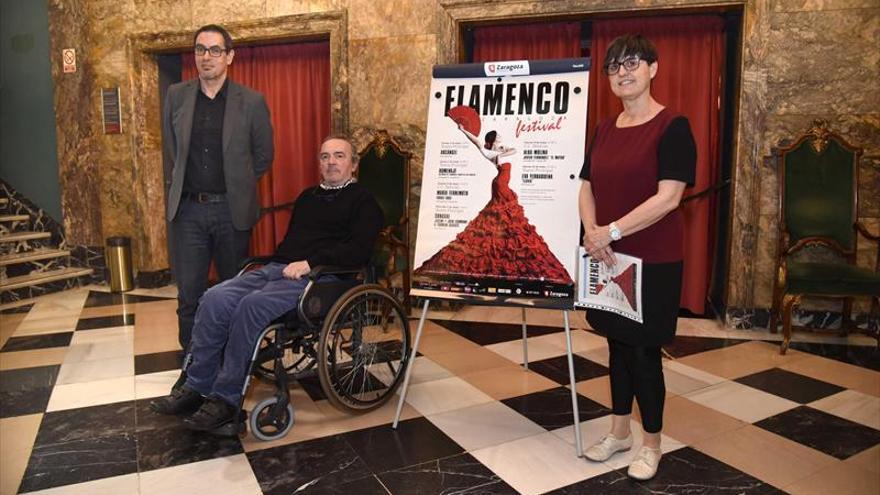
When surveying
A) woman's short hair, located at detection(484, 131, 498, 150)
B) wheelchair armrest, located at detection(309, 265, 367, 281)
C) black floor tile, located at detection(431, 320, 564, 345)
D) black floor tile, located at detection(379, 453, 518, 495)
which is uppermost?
woman's short hair, located at detection(484, 131, 498, 150)

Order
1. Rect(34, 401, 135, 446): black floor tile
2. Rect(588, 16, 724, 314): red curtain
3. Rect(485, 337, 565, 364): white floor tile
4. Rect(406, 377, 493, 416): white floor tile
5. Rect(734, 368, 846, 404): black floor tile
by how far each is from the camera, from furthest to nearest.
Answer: Rect(588, 16, 724, 314): red curtain → Rect(485, 337, 565, 364): white floor tile → Rect(734, 368, 846, 404): black floor tile → Rect(406, 377, 493, 416): white floor tile → Rect(34, 401, 135, 446): black floor tile

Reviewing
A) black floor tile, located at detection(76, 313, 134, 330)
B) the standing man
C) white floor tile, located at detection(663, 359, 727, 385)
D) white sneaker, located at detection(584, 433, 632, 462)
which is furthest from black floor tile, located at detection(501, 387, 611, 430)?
black floor tile, located at detection(76, 313, 134, 330)

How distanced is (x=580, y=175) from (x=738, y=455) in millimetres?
1127

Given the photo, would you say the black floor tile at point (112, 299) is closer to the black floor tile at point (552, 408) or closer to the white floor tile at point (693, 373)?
the black floor tile at point (552, 408)

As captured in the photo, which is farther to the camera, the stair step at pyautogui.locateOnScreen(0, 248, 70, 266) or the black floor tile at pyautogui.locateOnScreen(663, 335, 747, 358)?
the stair step at pyautogui.locateOnScreen(0, 248, 70, 266)

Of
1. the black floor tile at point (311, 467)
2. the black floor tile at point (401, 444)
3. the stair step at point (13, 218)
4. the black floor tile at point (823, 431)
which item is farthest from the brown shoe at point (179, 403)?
the stair step at point (13, 218)

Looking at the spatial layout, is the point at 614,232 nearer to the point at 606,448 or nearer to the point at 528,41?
the point at 606,448

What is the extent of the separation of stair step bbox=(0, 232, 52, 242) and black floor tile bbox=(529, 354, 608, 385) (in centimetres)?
438

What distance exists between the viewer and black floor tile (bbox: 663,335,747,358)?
3.36m

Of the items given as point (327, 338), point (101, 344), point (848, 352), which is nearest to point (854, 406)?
point (848, 352)

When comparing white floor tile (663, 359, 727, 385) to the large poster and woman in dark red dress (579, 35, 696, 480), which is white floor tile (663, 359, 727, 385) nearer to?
woman in dark red dress (579, 35, 696, 480)

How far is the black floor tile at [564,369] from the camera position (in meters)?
2.95

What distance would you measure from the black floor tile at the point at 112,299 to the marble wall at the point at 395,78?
0.37 metres

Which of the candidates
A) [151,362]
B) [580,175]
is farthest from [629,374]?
[151,362]
